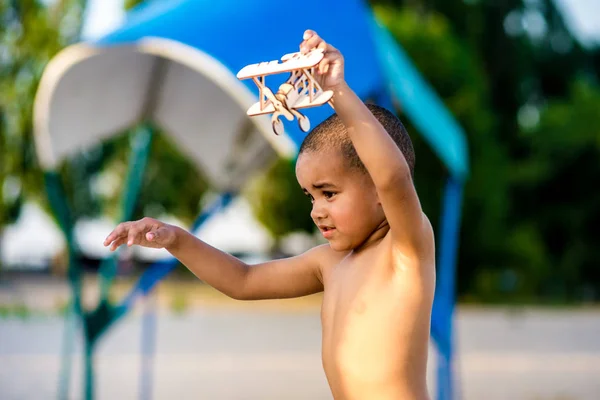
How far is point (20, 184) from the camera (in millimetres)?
22359

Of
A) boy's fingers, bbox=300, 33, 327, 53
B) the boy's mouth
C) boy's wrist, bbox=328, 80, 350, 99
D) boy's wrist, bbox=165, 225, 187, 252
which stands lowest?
the boy's mouth

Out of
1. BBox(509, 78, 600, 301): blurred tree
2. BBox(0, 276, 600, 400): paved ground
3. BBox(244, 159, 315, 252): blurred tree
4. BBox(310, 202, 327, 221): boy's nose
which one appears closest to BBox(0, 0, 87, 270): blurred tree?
BBox(0, 276, 600, 400): paved ground

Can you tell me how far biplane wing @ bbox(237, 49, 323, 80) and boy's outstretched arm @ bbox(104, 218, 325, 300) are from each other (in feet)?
1.76

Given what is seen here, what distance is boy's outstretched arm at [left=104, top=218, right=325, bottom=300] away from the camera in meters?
2.15

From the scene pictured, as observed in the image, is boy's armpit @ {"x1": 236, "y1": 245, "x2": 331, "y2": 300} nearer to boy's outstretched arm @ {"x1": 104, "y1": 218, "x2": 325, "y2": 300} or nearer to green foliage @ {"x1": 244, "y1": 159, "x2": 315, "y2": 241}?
boy's outstretched arm @ {"x1": 104, "y1": 218, "x2": 325, "y2": 300}

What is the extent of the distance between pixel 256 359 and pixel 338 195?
929 cm

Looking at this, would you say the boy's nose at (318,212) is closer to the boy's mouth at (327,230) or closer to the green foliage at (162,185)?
the boy's mouth at (327,230)

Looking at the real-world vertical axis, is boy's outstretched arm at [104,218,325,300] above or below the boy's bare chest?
above

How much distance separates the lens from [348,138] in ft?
6.49

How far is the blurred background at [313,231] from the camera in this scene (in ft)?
30.2

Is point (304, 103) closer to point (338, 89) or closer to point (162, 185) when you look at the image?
point (338, 89)

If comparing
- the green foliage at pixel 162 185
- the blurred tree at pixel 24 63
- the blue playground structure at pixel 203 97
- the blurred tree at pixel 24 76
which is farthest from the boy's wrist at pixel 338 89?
the green foliage at pixel 162 185

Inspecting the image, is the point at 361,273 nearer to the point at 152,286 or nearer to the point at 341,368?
the point at 341,368

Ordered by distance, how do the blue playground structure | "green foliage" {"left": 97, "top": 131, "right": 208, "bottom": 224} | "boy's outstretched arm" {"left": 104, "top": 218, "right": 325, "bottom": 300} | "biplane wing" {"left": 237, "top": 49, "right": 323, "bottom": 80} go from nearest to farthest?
"biplane wing" {"left": 237, "top": 49, "right": 323, "bottom": 80}, "boy's outstretched arm" {"left": 104, "top": 218, "right": 325, "bottom": 300}, the blue playground structure, "green foliage" {"left": 97, "top": 131, "right": 208, "bottom": 224}
